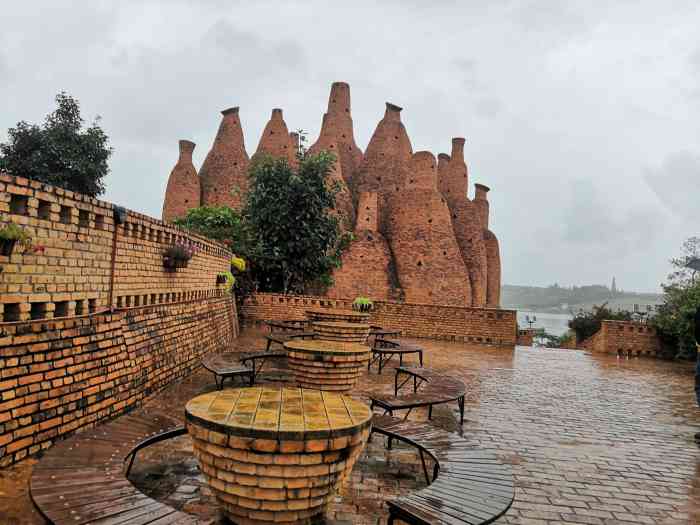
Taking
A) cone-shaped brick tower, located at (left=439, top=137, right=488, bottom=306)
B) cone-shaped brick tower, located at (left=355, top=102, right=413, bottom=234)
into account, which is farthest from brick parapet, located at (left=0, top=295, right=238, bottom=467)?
cone-shaped brick tower, located at (left=439, top=137, right=488, bottom=306)

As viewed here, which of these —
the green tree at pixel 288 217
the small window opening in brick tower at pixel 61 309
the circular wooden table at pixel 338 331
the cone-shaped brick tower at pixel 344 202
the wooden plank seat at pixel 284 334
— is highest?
the cone-shaped brick tower at pixel 344 202

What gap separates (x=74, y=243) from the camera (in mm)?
4484

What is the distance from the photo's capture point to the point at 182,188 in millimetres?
29734

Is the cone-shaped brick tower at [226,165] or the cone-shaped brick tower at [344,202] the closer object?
the cone-shaped brick tower at [344,202]

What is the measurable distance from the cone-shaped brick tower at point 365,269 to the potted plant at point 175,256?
66.4ft

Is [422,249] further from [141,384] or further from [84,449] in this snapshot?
[84,449]

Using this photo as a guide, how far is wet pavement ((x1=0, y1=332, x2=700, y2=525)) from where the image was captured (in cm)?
352

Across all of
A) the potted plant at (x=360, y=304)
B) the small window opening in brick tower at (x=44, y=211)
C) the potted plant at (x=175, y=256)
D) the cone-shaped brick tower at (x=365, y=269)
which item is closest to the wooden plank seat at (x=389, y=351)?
the potted plant at (x=175, y=256)

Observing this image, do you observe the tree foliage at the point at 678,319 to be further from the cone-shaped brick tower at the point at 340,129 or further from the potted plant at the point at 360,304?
the cone-shaped brick tower at the point at 340,129

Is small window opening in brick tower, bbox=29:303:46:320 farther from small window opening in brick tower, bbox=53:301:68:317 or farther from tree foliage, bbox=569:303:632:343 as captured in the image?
tree foliage, bbox=569:303:632:343

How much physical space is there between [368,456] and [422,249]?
78.4 ft

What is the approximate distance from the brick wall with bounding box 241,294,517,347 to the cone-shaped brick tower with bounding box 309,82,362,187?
18789mm

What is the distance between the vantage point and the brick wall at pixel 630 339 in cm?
1434

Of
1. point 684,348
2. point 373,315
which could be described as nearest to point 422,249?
point 373,315
